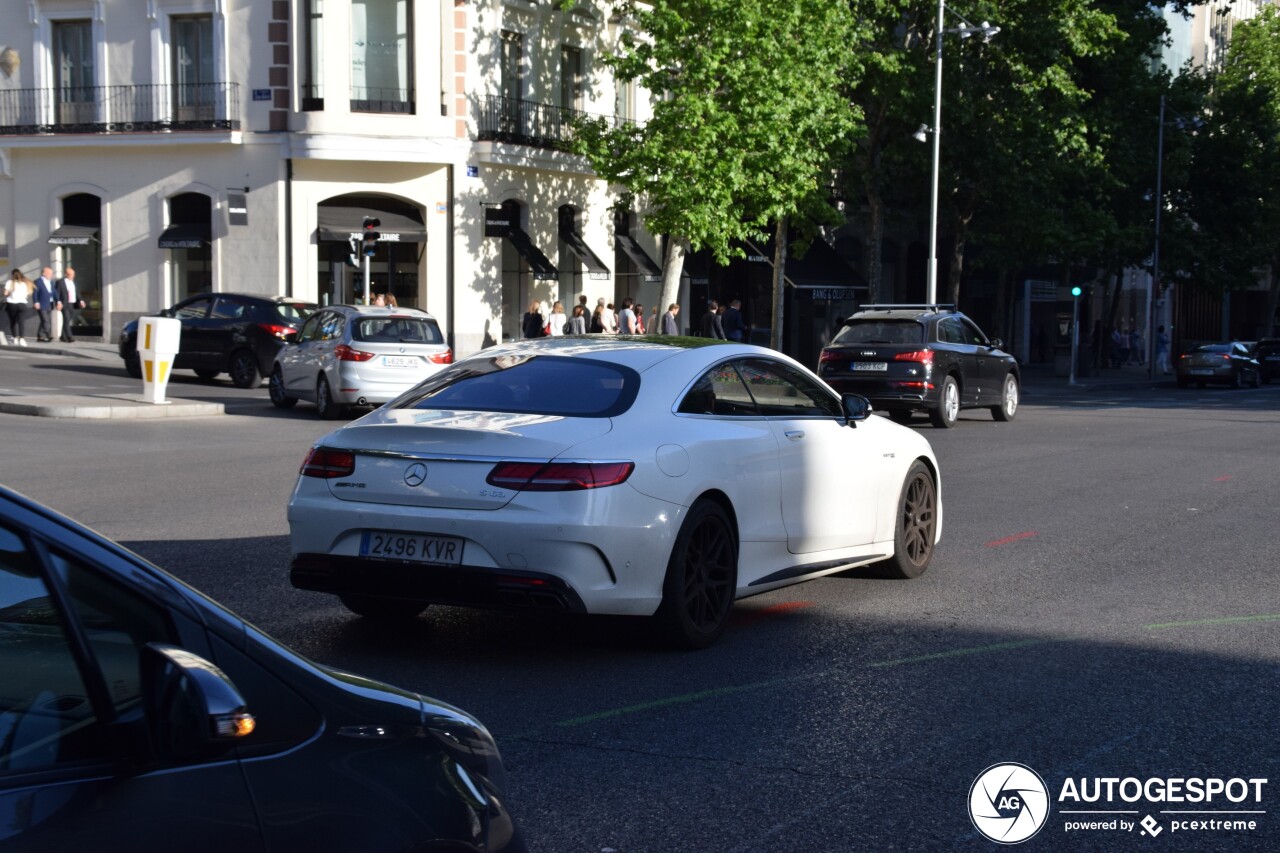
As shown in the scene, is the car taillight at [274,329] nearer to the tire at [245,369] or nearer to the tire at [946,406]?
the tire at [245,369]

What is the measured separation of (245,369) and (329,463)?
72.5 feet

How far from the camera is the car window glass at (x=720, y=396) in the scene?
7547 millimetres

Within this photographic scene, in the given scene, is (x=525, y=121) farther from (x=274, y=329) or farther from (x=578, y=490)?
(x=578, y=490)

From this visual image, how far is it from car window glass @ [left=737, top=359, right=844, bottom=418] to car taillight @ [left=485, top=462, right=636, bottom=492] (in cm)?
165

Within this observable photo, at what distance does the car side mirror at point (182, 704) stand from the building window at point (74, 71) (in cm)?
3787

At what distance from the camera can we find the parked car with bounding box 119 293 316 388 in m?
28.1

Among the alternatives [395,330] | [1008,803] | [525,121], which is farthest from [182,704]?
[525,121]

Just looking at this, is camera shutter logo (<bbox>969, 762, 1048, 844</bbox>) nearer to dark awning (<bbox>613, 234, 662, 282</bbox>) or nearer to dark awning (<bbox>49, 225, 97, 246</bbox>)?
dark awning (<bbox>49, 225, 97, 246</bbox>)

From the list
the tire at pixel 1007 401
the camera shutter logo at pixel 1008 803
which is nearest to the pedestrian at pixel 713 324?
the tire at pixel 1007 401

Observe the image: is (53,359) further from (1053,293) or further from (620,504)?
(1053,293)

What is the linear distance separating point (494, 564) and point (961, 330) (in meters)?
18.8

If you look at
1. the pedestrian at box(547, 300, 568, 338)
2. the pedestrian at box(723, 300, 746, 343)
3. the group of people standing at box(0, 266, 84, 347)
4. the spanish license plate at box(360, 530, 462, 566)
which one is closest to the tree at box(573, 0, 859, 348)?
the pedestrian at box(723, 300, 746, 343)

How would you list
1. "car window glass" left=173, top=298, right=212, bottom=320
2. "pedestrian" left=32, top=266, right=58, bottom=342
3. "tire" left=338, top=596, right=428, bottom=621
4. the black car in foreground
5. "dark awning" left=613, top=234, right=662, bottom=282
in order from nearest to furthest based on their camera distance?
the black car in foreground → "tire" left=338, top=596, right=428, bottom=621 → "car window glass" left=173, top=298, right=212, bottom=320 → "pedestrian" left=32, top=266, right=58, bottom=342 → "dark awning" left=613, top=234, right=662, bottom=282

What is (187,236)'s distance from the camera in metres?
36.3
